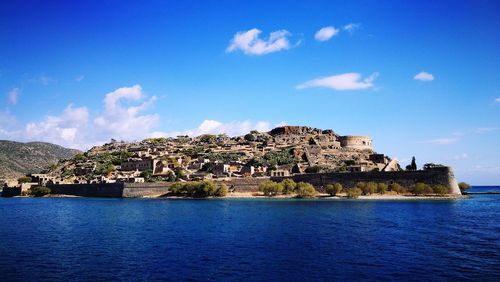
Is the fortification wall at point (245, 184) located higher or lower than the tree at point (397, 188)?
higher

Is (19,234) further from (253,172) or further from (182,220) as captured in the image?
(253,172)

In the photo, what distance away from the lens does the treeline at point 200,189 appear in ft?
213

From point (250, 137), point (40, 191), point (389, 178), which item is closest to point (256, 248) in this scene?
point (389, 178)

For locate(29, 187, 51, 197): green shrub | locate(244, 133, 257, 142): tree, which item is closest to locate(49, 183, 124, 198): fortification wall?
locate(29, 187, 51, 197): green shrub

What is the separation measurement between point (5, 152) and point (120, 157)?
199ft

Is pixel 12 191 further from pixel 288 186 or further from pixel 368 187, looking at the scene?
pixel 368 187

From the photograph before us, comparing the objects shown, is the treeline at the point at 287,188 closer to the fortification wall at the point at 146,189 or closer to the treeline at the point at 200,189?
the treeline at the point at 200,189

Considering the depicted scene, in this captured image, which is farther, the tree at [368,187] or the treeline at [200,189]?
the treeline at [200,189]

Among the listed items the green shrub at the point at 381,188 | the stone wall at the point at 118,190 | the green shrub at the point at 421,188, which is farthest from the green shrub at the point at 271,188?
the green shrub at the point at 421,188

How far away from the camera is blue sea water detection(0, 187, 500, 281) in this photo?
691 inches

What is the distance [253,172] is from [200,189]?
1025cm

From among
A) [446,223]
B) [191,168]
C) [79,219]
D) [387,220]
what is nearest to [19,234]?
[79,219]

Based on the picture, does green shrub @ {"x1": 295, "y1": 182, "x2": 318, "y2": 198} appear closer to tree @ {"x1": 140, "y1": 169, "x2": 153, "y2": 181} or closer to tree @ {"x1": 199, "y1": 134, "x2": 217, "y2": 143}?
tree @ {"x1": 140, "y1": 169, "x2": 153, "y2": 181}

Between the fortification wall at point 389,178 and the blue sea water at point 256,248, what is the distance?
1987 centimetres
